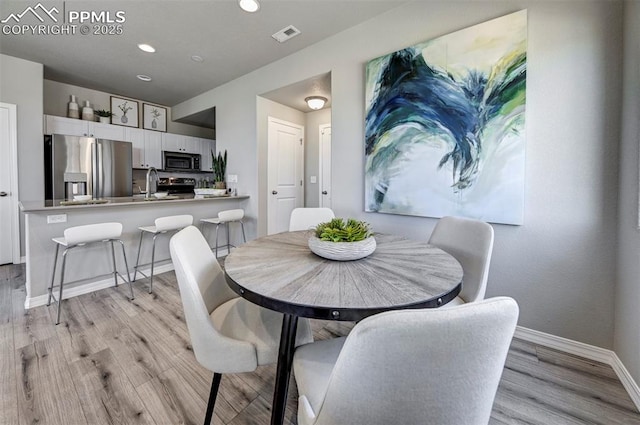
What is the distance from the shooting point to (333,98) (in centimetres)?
284

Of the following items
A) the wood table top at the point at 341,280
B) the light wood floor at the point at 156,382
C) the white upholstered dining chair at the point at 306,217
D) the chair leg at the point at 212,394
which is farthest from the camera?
the white upholstered dining chair at the point at 306,217

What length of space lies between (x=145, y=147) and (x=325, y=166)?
3307 mm

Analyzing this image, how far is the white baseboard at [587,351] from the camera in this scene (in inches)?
54.6

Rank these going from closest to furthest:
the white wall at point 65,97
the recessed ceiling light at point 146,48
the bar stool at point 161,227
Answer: the bar stool at point 161,227
the recessed ceiling light at point 146,48
the white wall at point 65,97

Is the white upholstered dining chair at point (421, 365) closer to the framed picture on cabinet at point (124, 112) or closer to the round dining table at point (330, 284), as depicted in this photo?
the round dining table at point (330, 284)

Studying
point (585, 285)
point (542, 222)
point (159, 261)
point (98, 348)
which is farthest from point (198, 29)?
point (585, 285)

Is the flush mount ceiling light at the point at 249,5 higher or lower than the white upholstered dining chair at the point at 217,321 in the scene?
higher

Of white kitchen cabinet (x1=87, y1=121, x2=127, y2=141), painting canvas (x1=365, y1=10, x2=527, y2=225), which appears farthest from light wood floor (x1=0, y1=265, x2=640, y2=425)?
white kitchen cabinet (x1=87, y1=121, x2=127, y2=141)

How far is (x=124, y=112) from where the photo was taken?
4836 millimetres

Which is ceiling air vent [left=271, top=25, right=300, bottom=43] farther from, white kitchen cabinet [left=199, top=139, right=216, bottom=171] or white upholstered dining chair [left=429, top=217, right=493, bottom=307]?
white kitchen cabinet [left=199, top=139, right=216, bottom=171]

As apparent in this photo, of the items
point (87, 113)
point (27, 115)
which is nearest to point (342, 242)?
point (27, 115)

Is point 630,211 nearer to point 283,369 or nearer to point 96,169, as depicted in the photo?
point 283,369

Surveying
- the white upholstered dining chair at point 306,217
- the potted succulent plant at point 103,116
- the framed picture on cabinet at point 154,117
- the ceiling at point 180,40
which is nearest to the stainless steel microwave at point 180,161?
the framed picture on cabinet at point 154,117

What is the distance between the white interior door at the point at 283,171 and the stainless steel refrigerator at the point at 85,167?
2403 millimetres
